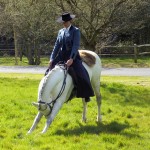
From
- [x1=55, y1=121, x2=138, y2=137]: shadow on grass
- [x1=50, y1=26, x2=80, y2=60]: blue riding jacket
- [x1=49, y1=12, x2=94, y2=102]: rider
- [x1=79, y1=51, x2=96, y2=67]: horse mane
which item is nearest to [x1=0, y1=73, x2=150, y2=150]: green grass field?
[x1=55, y1=121, x2=138, y2=137]: shadow on grass

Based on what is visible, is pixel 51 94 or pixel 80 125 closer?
pixel 51 94

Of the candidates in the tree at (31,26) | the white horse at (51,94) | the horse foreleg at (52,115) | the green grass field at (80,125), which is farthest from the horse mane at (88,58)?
the tree at (31,26)

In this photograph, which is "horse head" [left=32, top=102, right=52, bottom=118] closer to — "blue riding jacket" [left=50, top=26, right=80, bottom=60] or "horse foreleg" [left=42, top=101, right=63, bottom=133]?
"horse foreleg" [left=42, top=101, right=63, bottom=133]

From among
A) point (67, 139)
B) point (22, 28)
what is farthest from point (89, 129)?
point (22, 28)

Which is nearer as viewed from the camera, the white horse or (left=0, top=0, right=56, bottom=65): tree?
the white horse

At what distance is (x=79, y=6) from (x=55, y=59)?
24.7 ft

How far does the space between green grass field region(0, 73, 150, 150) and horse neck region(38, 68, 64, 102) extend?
0.67 metres

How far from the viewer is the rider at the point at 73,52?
753cm

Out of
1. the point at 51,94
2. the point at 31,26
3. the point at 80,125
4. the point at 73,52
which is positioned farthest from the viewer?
the point at 31,26

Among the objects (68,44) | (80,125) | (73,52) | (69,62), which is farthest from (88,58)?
(80,125)

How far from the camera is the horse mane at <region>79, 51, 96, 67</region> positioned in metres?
8.37

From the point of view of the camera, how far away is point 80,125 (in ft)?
26.0

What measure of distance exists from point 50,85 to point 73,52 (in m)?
0.83

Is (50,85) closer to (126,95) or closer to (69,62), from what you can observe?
(69,62)
